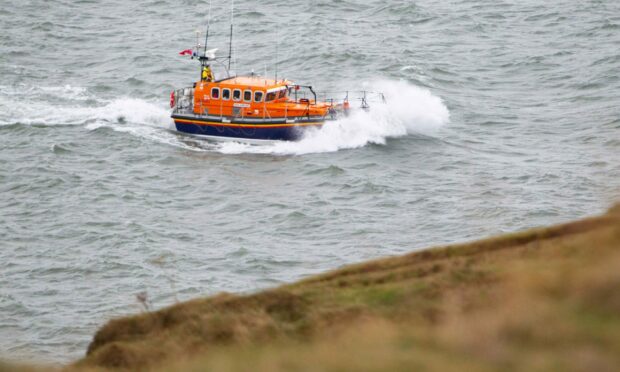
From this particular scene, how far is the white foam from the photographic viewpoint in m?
40.2

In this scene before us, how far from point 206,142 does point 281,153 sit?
12.0 ft

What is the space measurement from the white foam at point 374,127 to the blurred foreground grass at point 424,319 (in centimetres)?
2558

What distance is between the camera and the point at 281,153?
40344 millimetres

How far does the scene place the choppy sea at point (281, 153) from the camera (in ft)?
92.9

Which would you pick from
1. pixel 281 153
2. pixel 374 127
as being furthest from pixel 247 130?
pixel 374 127

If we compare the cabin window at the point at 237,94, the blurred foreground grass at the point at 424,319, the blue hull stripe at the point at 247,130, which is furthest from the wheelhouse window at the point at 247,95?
the blurred foreground grass at the point at 424,319

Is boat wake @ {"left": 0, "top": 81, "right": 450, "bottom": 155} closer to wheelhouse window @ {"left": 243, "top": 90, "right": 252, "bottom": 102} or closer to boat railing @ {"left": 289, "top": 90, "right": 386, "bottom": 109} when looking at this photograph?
boat railing @ {"left": 289, "top": 90, "right": 386, "bottom": 109}

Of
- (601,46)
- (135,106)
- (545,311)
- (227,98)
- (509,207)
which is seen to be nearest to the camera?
(545,311)

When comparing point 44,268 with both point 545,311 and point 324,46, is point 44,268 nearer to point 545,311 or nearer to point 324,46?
point 545,311

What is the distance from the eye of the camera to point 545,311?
388 inches

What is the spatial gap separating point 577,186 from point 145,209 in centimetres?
1503

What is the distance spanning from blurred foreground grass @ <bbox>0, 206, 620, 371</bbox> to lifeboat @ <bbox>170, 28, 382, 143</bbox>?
25.9 meters

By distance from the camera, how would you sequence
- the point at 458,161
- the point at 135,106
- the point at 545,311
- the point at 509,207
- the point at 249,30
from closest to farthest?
the point at 545,311 → the point at 509,207 → the point at 458,161 → the point at 135,106 → the point at 249,30

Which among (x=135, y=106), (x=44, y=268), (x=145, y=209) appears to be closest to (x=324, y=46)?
(x=135, y=106)
